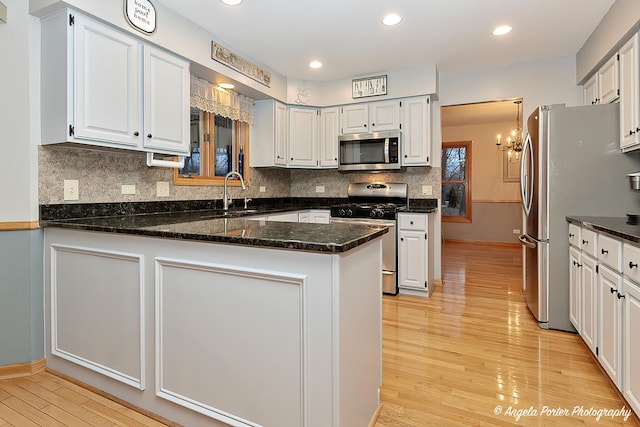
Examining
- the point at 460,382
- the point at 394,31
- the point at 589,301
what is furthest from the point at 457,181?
the point at 460,382

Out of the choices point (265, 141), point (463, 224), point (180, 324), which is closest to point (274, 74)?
point (265, 141)

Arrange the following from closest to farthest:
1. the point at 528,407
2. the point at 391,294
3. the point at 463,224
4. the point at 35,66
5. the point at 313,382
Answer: the point at 313,382 → the point at 528,407 → the point at 35,66 → the point at 391,294 → the point at 463,224

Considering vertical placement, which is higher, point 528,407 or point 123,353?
point 123,353

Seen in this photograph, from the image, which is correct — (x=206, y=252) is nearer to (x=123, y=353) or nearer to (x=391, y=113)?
(x=123, y=353)

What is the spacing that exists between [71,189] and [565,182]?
3.51m

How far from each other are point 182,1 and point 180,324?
2233 mm

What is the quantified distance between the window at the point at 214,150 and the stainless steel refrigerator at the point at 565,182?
2.94 metres

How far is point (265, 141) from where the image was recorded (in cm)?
407

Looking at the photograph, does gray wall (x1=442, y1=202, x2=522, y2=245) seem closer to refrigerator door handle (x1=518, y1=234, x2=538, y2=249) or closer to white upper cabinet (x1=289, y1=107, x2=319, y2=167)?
refrigerator door handle (x1=518, y1=234, x2=538, y2=249)

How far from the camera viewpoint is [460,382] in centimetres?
199

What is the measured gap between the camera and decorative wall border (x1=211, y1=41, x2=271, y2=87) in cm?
300

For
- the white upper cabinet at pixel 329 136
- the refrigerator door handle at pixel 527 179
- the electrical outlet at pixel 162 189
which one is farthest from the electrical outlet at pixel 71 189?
the refrigerator door handle at pixel 527 179

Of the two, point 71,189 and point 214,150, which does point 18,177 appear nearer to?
point 71,189

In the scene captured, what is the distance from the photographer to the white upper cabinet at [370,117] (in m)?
3.99
